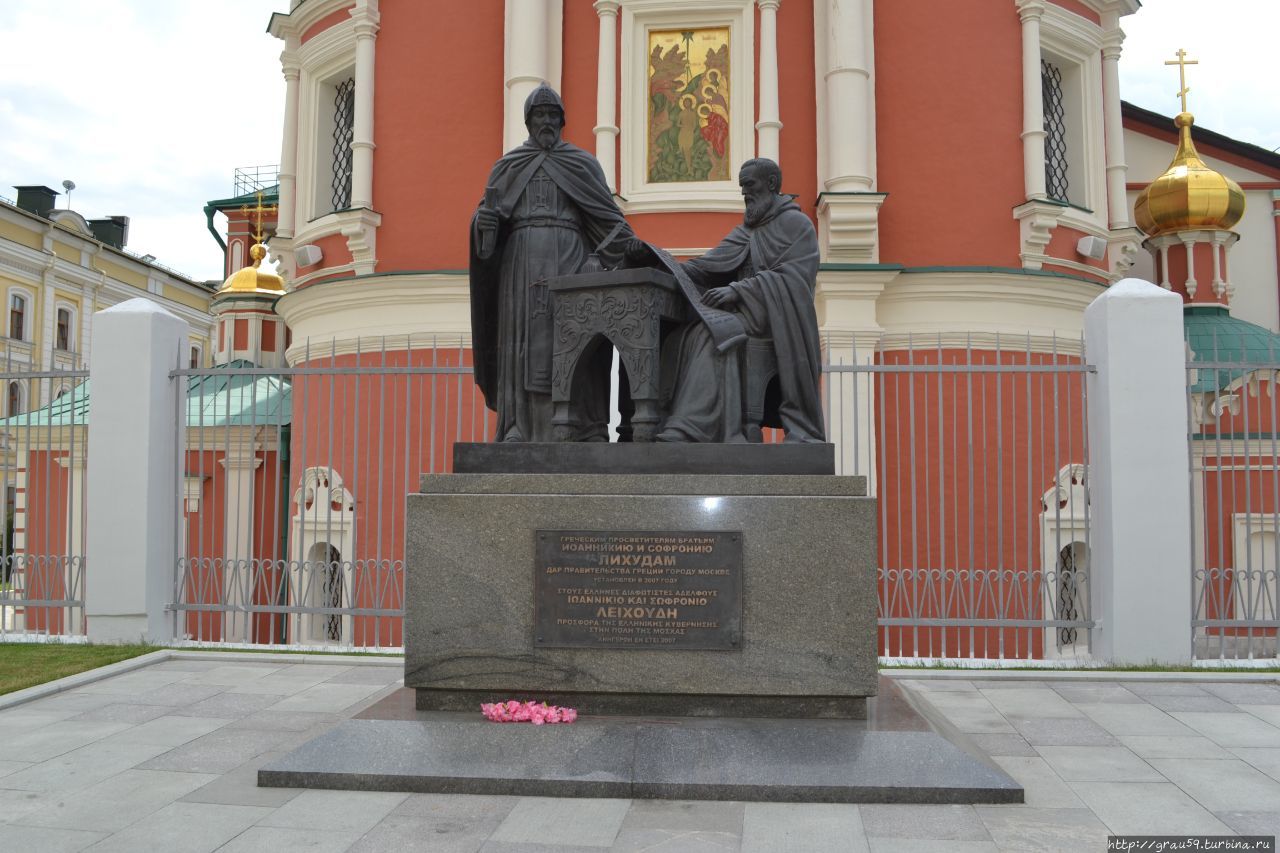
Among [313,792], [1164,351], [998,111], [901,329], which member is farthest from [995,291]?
[313,792]

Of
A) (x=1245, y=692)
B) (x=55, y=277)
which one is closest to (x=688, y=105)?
(x=1245, y=692)

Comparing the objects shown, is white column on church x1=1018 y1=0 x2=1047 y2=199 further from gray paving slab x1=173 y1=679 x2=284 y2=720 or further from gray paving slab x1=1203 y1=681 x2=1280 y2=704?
gray paving slab x1=173 y1=679 x2=284 y2=720

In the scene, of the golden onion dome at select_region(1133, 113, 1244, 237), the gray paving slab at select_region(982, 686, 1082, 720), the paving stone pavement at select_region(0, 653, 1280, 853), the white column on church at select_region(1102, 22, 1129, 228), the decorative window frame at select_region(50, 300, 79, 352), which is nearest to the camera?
the paving stone pavement at select_region(0, 653, 1280, 853)

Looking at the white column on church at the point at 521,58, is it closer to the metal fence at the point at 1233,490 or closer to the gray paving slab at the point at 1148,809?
the metal fence at the point at 1233,490

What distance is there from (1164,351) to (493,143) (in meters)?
8.85

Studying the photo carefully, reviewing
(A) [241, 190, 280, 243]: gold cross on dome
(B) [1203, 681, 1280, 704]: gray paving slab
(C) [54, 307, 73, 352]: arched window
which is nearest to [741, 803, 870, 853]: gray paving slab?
(B) [1203, 681, 1280, 704]: gray paving slab

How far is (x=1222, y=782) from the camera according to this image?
458 centimetres

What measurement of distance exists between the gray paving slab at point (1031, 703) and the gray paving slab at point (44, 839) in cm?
474

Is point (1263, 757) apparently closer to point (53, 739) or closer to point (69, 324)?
point (53, 739)

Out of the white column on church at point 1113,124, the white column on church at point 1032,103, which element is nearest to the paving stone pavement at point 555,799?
the white column on church at point 1032,103

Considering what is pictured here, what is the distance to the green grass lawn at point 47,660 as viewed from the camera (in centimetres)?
687

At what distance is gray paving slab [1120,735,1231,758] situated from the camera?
5.08 metres

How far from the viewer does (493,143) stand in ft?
44.9

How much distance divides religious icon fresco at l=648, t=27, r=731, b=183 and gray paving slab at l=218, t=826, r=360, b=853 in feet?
35.2
